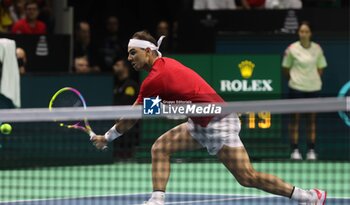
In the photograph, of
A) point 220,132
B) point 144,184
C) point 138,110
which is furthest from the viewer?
point 144,184

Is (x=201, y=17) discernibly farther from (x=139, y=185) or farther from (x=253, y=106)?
(x=253, y=106)

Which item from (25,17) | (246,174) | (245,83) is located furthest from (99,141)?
(25,17)

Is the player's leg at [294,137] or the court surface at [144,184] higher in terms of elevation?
the player's leg at [294,137]

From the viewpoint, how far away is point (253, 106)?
8453 mm

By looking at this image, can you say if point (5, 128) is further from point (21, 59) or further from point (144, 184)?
point (21, 59)

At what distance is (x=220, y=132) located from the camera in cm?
1005

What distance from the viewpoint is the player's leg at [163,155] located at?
1007cm

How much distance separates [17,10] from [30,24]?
3.59 feet

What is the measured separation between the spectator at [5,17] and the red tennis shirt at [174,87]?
784 centimetres

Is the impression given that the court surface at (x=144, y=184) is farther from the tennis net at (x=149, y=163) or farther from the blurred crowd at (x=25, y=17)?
the blurred crowd at (x=25, y=17)

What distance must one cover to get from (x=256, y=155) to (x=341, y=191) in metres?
2.83

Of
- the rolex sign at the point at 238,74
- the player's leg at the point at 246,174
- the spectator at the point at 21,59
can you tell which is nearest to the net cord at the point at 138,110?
the player's leg at the point at 246,174

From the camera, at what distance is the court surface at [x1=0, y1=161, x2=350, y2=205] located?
12508mm

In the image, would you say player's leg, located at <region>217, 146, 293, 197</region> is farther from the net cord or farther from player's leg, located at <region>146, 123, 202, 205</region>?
the net cord
